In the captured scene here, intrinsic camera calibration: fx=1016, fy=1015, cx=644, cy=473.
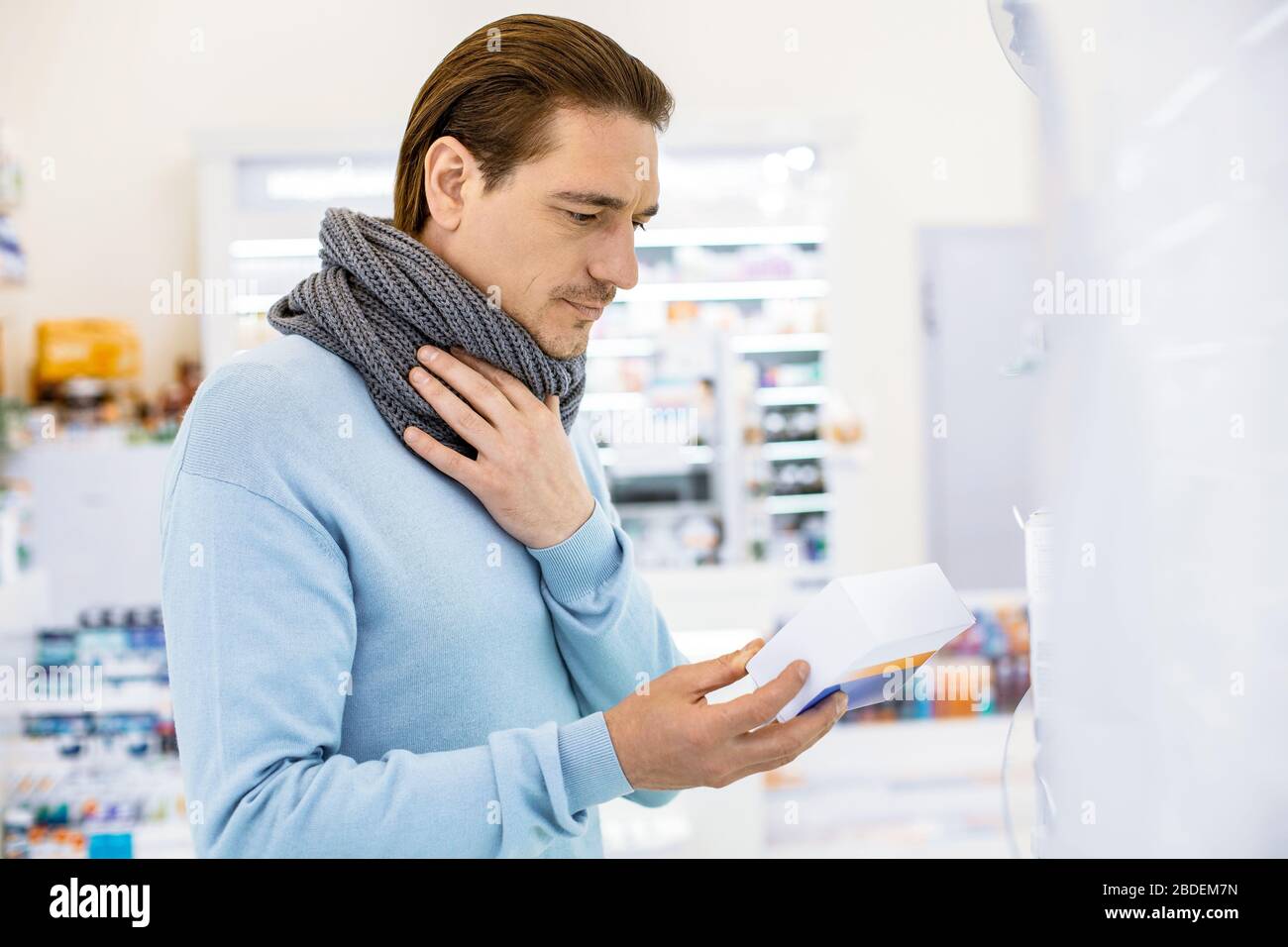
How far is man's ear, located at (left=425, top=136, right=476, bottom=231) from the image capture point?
2.84ft

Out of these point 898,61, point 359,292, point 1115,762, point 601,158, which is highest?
point 898,61

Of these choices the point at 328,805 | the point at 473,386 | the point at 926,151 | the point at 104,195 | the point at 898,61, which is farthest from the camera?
the point at 926,151

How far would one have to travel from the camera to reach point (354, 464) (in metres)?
0.78

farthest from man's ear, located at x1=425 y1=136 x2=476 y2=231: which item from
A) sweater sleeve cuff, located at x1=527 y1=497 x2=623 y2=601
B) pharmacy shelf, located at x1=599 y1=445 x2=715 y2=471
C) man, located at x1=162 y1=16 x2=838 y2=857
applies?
pharmacy shelf, located at x1=599 y1=445 x2=715 y2=471

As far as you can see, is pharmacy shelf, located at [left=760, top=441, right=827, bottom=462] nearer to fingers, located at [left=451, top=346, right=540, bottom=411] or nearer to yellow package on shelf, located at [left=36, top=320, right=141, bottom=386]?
yellow package on shelf, located at [left=36, top=320, right=141, bottom=386]

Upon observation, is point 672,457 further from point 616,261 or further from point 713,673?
point 713,673

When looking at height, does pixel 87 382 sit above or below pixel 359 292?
above

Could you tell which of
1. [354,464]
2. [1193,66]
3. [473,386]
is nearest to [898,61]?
[1193,66]

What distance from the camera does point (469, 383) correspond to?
2.68ft

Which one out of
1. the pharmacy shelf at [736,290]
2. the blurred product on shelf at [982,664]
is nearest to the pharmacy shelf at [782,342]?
the pharmacy shelf at [736,290]

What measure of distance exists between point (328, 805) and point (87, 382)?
11.6 feet

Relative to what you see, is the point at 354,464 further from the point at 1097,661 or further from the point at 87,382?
the point at 87,382

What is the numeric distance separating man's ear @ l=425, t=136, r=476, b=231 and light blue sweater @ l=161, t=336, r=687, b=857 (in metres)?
0.16

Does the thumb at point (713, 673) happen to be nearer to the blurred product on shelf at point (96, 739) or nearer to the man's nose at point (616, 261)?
the man's nose at point (616, 261)
